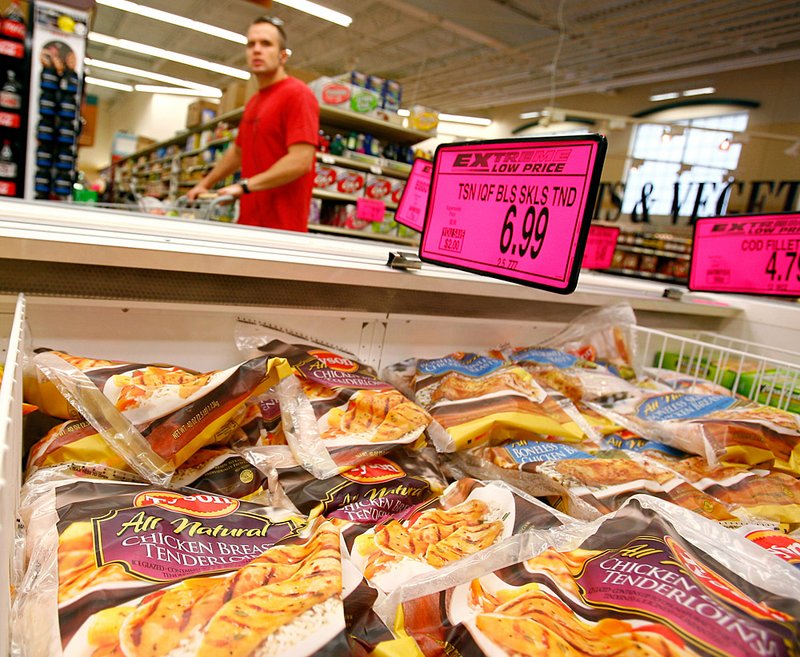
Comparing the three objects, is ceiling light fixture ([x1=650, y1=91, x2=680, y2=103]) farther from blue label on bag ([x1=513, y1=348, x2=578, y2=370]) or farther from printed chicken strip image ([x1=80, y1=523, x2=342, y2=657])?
printed chicken strip image ([x1=80, y1=523, x2=342, y2=657])

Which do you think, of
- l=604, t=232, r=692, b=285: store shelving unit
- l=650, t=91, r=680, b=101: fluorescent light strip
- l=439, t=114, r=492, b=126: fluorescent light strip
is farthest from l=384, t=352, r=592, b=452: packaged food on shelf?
l=439, t=114, r=492, b=126: fluorescent light strip

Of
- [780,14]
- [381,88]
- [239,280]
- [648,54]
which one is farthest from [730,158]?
[239,280]

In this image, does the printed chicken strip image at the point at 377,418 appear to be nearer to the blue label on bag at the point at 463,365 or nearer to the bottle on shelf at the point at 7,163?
the blue label on bag at the point at 463,365

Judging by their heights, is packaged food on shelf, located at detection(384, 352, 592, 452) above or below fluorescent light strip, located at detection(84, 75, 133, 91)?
below

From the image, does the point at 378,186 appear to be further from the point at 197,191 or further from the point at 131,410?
the point at 131,410

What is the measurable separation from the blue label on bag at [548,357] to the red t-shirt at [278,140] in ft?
4.65

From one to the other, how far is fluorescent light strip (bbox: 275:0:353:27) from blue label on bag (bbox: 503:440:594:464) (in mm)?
6561

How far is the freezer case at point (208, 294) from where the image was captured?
3.13 ft

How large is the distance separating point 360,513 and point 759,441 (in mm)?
917

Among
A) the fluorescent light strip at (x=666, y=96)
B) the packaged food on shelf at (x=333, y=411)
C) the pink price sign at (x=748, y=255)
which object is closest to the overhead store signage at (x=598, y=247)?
the pink price sign at (x=748, y=255)

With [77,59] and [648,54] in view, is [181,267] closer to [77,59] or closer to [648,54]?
[77,59]

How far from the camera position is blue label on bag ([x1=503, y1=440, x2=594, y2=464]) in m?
1.03

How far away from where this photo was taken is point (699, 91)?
9250 mm

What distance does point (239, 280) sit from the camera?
1147mm
